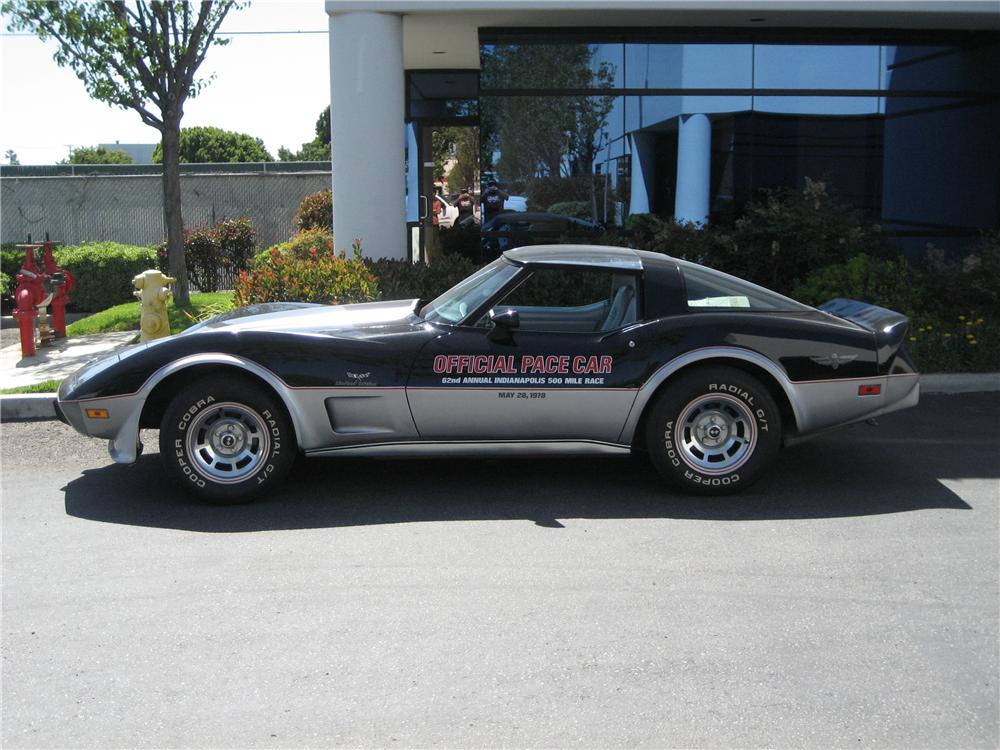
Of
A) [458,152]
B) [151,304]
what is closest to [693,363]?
[151,304]

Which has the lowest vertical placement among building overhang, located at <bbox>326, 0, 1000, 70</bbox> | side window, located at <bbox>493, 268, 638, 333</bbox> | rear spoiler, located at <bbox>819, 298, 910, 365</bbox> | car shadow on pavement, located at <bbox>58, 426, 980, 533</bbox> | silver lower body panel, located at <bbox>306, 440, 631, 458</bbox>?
car shadow on pavement, located at <bbox>58, 426, 980, 533</bbox>

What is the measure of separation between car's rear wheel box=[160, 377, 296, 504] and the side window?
1460 mm

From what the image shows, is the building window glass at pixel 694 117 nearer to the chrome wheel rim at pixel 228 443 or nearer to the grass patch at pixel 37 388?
the grass patch at pixel 37 388

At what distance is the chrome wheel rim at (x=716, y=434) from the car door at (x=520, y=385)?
398mm

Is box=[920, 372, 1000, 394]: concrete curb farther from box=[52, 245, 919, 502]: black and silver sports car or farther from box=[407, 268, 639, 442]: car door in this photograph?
box=[407, 268, 639, 442]: car door

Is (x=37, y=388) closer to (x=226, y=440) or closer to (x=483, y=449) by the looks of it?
(x=226, y=440)

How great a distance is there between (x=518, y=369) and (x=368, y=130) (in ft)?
19.7

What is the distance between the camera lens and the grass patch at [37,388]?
28.0 feet

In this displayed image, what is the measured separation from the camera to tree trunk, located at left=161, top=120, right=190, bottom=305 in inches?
526

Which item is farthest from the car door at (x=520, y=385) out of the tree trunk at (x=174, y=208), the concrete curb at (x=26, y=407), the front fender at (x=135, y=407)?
the tree trunk at (x=174, y=208)

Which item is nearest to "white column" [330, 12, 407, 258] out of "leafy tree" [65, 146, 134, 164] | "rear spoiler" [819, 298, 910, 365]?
"rear spoiler" [819, 298, 910, 365]

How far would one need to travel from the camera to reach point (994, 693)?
12.1ft

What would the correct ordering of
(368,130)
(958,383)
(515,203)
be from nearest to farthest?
(958,383), (368,130), (515,203)

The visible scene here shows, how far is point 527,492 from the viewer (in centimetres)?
610
